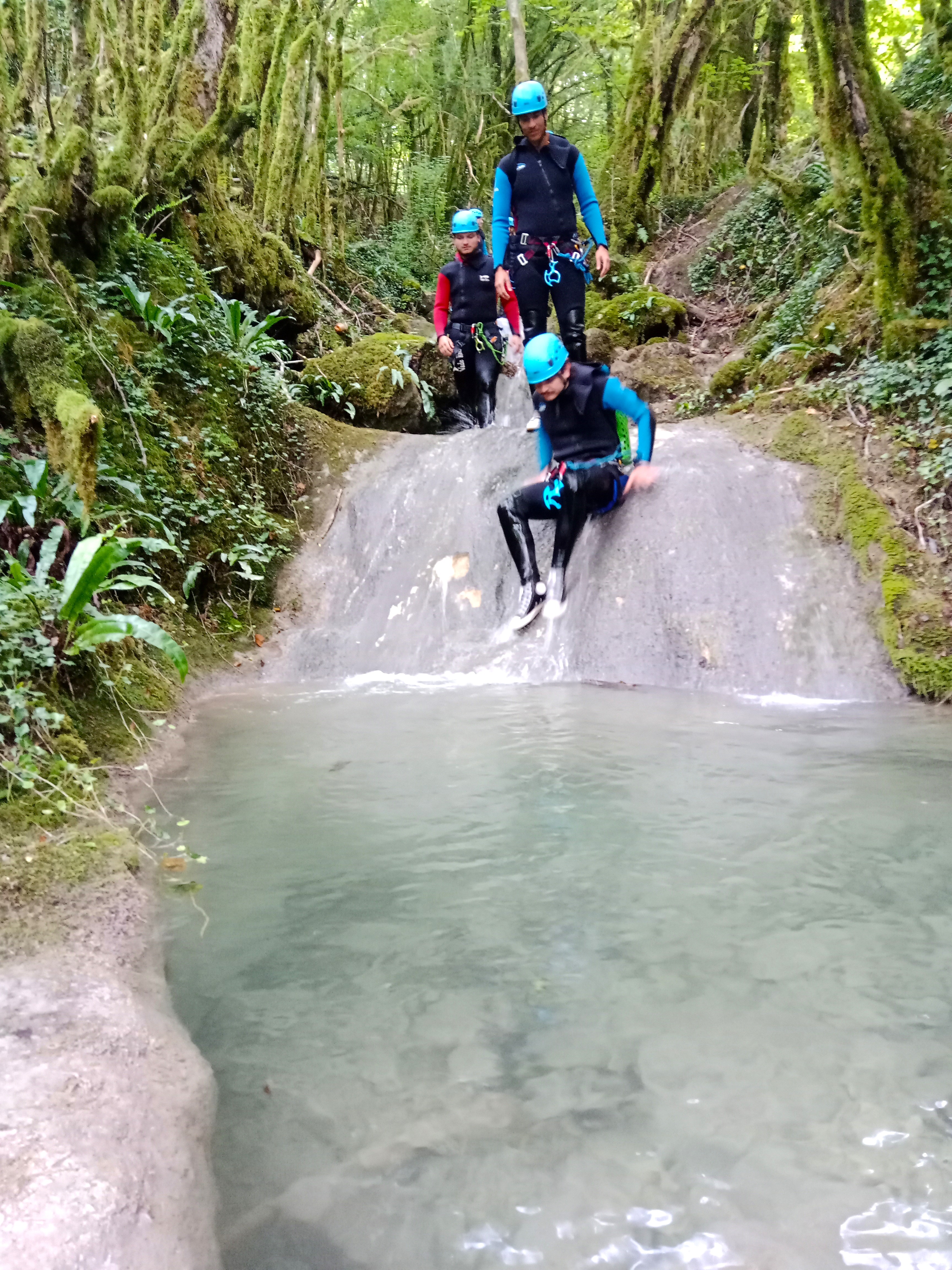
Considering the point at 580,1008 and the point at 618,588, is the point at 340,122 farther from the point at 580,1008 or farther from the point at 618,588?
the point at 580,1008

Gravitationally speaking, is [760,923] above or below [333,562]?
below

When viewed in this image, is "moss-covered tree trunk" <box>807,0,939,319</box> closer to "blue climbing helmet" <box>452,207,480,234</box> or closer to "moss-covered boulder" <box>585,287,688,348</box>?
"blue climbing helmet" <box>452,207,480,234</box>

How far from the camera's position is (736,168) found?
51.4 feet

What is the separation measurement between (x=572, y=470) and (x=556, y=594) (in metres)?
0.90

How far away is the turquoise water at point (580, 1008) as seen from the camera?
1.74m

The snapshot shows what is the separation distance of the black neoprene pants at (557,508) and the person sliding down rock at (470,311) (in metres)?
2.46

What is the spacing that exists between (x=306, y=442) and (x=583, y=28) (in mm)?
10473

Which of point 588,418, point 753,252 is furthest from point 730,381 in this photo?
point 753,252

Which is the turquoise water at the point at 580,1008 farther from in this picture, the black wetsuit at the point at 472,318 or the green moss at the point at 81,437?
the black wetsuit at the point at 472,318

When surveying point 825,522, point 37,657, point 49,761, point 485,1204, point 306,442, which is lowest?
point 485,1204

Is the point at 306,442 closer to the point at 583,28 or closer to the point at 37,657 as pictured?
the point at 37,657

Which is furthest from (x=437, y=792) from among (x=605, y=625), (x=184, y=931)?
(x=605, y=625)

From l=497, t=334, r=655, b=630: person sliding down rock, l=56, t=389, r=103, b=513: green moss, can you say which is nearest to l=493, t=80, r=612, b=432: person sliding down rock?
l=497, t=334, r=655, b=630: person sliding down rock

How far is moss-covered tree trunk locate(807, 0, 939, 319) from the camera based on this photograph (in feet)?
22.2
